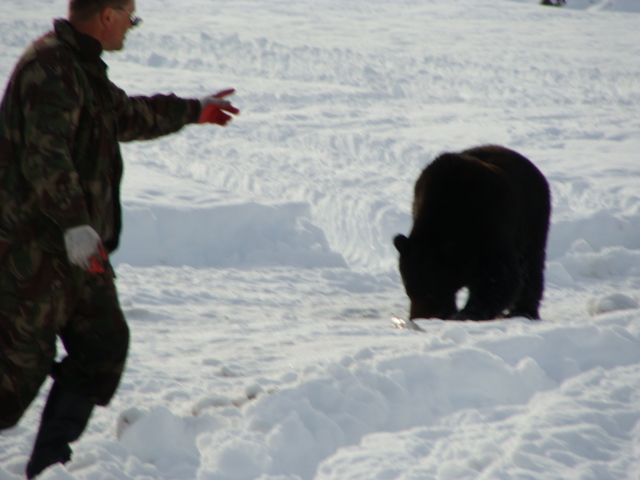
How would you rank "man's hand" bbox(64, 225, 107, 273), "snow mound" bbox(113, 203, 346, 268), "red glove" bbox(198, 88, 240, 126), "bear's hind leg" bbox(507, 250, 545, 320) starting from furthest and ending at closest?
"snow mound" bbox(113, 203, 346, 268) < "bear's hind leg" bbox(507, 250, 545, 320) < "red glove" bbox(198, 88, 240, 126) < "man's hand" bbox(64, 225, 107, 273)

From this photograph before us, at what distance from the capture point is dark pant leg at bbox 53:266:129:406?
2.58 m

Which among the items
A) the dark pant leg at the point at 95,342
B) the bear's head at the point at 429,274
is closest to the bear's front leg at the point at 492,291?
the bear's head at the point at 429,274

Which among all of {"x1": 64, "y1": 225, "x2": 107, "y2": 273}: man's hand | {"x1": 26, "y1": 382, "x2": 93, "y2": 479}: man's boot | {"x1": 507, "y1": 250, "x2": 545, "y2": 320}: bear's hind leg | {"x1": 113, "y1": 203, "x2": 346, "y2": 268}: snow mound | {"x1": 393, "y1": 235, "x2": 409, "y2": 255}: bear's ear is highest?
{"x1": 64, "y1": 225, "x2": 107, "y2": 273}: man's hand

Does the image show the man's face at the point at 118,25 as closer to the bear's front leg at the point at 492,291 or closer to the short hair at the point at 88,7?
the short hair at the point at 88,7

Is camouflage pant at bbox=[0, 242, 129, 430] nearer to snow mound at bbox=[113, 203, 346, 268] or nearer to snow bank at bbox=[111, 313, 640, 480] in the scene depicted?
snow bank at bbox=[111, 313, 640, 480]

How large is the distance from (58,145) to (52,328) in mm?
631

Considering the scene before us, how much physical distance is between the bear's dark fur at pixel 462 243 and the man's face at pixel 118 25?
2.61 metres

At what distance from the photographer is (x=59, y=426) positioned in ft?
8.47

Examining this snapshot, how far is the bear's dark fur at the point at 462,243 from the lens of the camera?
484 cm

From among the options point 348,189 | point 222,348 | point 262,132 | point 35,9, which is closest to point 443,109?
point 262,132

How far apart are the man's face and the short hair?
0.9 inches

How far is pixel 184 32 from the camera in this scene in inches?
667

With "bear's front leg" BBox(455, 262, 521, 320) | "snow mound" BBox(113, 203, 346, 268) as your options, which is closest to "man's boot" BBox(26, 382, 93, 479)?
"bear's front leg" BBox(455, 262, 521, 320)

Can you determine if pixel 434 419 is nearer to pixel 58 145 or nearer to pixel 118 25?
pixel 58 145
